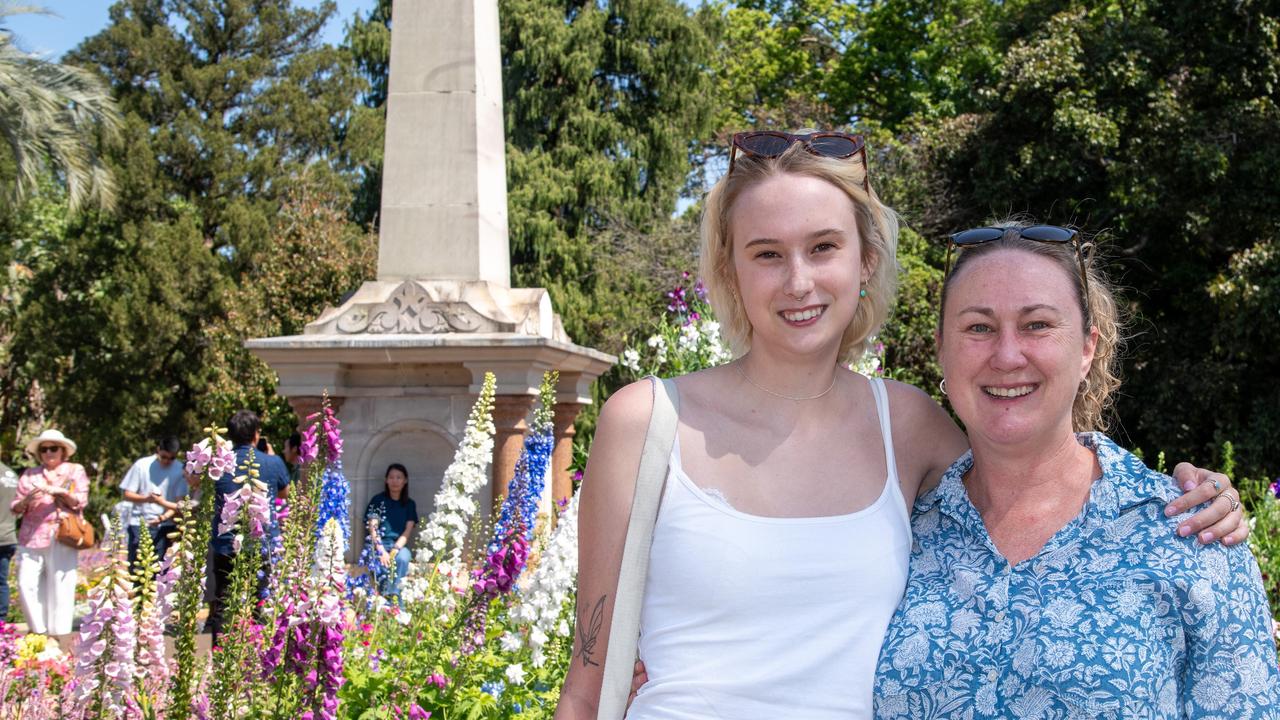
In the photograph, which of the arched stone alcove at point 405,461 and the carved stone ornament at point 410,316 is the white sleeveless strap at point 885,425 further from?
the arched stone alcove at point 405,461

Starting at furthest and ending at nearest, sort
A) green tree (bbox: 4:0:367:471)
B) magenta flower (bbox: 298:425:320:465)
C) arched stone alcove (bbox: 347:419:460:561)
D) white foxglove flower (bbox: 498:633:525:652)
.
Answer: green tree (bbox: 4:0:367:471) < arched stone alcove (bbox: 347:419:460:561) < white foxglove flower (bbox: 498:633:525:652) < magenta flower (bbox: 298:425:320:465)

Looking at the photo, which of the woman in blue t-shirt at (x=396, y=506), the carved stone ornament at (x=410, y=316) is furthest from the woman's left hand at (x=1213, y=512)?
the carved stone ornament at (x=410, y=316)

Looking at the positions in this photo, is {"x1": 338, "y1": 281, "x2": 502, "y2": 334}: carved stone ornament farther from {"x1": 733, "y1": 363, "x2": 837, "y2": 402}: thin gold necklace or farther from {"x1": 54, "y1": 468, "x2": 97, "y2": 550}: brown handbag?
{"x1": 733, "y1": 363, "x2": 837, "y2": 402}: thin gold necklace

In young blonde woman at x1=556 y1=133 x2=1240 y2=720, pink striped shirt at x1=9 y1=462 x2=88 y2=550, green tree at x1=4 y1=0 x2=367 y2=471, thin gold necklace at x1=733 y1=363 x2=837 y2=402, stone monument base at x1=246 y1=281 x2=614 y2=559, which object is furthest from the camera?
green tree at x1=4 y1=0 x2=367 y2=471

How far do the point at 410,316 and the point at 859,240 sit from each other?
18.9 feet

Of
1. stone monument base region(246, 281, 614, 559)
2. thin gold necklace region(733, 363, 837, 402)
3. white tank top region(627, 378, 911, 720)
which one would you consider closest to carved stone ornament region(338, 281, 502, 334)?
stone monument base region(246, 281, 614, 559)

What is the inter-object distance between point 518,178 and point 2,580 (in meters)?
14.0

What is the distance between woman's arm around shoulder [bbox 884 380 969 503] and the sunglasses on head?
443 mm

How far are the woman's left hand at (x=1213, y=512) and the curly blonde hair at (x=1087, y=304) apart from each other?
0.29m

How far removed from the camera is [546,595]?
3.94 meters

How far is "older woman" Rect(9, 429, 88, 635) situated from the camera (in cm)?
934

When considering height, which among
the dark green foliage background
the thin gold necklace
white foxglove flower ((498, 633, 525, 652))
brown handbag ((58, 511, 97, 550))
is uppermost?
the dark green foliage background

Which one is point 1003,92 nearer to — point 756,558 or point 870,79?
point 870,79

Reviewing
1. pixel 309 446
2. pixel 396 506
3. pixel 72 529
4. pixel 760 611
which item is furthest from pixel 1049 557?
pixel 72 529
